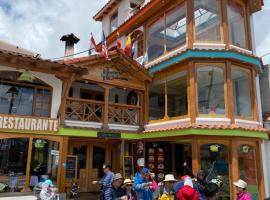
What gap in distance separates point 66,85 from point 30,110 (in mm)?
2009

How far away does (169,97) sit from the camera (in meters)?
15.2

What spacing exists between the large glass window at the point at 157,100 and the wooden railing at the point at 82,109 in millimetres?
2817

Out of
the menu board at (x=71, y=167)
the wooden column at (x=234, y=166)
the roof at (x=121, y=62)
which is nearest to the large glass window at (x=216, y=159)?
the wooden column at (x=234, y=166)

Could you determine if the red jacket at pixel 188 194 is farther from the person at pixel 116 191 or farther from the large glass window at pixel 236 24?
the large glass window at pixel 236 24

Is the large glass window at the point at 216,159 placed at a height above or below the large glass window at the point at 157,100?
below

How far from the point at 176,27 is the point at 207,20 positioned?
1.64m

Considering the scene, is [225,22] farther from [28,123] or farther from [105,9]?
[105,9]

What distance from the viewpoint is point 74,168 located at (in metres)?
12.9

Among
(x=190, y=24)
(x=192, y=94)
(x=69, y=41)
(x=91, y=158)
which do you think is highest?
(x=69, y=41)

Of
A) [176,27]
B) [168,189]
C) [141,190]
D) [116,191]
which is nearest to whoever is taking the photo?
[116,191]

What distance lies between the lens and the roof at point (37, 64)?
10.9 m

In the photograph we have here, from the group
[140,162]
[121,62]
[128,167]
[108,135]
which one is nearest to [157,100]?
[121,62]

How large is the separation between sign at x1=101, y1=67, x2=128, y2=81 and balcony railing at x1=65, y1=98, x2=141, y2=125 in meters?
1.27

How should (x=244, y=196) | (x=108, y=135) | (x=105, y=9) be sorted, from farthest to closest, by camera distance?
(x=105, y=9)
(x=108, y=135)
(x=244, y=196)
